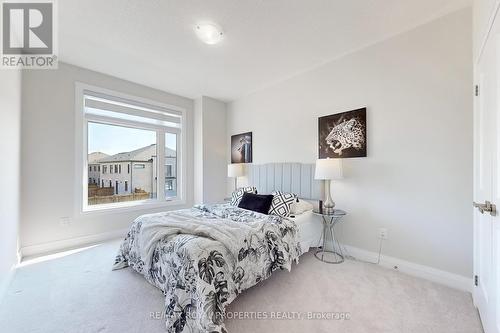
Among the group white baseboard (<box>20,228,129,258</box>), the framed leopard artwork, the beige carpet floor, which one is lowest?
the beige carpet floor

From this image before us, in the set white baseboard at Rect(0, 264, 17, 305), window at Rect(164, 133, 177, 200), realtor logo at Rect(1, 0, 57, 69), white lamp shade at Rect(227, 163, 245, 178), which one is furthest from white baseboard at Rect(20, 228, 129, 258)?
realtor logo at Rect(1, 0, 57, 69)

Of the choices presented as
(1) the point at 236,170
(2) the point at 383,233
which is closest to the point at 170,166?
(1) the point at 236,170

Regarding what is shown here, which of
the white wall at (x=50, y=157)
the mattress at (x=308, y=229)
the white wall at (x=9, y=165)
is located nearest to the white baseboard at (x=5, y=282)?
the white wall at (x=9, y=165)

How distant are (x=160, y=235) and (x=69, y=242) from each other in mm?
2195

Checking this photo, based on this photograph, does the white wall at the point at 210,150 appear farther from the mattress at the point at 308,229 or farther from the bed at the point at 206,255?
the mattress at the point at 308,229

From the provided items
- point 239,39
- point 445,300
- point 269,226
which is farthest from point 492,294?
point 239,39

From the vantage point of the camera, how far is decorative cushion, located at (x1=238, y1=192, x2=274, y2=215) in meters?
2.81

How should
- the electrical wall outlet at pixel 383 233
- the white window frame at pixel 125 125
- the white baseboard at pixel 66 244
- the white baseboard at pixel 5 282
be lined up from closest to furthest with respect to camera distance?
the white baseboard at pixel 5 282 → the electrical wall outlet at pixel 383 233 → the white baseboard at pixel 66 244 → the white window frame at pixel 125 125

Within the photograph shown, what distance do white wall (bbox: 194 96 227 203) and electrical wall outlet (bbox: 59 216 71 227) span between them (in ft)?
6.76

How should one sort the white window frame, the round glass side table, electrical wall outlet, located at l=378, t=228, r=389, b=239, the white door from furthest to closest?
the white window frame → the round glass side table → electrical wall outlet, located at l=378, t=228, r=389, b=239 → the white door

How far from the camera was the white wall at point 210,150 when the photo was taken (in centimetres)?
438

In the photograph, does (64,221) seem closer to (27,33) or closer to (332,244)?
(27,33)

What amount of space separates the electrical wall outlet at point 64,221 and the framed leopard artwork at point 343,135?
3.77m

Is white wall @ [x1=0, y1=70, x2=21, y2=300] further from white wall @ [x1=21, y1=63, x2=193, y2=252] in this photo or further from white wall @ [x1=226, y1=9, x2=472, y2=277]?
white wall @ [x1=226, y1=9, x2=472, y2=277]
